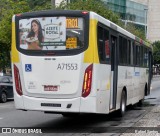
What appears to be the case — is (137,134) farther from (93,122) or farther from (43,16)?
(43,16)

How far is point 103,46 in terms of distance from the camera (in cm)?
1196

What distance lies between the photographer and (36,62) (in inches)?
454

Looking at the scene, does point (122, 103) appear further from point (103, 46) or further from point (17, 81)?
point (17, 81)

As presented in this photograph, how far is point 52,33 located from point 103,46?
5.11ft

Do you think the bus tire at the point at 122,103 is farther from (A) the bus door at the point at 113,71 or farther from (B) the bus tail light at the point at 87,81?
(B) the bus tail light at the point at 87,81

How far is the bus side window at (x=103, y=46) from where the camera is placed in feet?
38.2

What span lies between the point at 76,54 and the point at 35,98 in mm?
1670

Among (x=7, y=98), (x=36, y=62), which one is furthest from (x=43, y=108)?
(x=7, y=98)

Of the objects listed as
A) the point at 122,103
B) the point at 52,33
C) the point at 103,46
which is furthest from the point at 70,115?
the point at 52,33

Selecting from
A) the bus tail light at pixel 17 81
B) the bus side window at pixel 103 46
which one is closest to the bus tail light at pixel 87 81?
the bus side window at pixel 103 46

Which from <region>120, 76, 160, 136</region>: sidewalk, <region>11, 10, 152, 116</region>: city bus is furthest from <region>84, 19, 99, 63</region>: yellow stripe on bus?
<region>120, 76, 160, 136</region>: sidewalk

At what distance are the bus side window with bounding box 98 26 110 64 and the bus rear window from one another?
664 mm

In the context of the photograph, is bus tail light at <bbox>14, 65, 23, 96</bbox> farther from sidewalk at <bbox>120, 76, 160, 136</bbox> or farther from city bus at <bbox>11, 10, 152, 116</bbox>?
sidewalk at <bbox>120, 76, 160, 136</bbox>

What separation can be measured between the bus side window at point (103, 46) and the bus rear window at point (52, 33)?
2.18 feet
